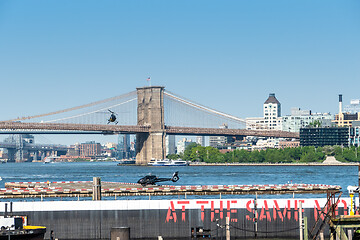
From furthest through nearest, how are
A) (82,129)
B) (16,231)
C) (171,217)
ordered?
(82,129) < (171,217) < (16,231)

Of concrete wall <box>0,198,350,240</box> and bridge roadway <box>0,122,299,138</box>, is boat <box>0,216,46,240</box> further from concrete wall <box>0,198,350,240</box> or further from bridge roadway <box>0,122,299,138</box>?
bridge roadway <box>0,122,299,138</box>

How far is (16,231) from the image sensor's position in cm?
3269

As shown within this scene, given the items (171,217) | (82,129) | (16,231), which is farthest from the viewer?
(82,129)

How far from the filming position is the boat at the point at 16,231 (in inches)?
1275

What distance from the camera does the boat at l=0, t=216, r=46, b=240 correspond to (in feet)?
106

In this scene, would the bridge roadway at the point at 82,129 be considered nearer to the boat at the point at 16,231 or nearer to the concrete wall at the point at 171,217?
the concrete wall at the point at 171,217

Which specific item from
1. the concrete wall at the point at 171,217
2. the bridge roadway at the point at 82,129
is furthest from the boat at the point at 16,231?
the bridge roadway at the point at 82,129

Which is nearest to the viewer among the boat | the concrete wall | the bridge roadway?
the boat

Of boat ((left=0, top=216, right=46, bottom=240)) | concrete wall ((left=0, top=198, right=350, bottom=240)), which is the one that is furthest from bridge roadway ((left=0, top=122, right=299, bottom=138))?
boat ((left=0, top=216, right=46, bottom=240))

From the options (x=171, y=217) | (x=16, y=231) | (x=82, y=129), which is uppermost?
(x=82, y=129)

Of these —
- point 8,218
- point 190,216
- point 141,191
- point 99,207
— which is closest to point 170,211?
point 190,216

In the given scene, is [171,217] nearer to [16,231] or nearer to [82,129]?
[16,231]

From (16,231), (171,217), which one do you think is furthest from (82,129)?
(16,231)

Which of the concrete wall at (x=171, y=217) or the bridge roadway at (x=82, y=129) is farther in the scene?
the bridge roadway at (x=82, y=129)
